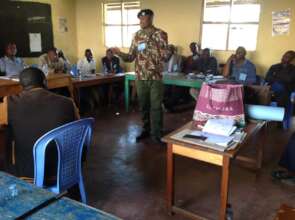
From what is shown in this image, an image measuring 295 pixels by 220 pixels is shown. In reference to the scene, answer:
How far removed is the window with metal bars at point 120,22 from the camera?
7.21 meters

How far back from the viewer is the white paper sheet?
7084mm

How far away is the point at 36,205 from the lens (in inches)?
40.8

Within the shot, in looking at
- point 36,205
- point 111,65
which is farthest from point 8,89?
point 36,205

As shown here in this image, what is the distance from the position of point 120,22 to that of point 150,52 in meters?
4.13

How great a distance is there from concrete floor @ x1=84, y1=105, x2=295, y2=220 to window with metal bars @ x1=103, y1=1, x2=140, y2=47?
4086 millimetres

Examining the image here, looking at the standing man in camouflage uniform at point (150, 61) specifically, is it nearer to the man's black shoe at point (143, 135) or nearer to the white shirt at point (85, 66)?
the man's black shoe at point (143, 135)

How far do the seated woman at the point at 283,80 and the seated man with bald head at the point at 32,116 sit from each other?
3.72m

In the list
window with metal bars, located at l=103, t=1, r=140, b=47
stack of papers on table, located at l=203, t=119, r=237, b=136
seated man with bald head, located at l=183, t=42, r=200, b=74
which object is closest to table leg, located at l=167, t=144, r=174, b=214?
stack of papers on table, located at l=203, t=119, r=237, b=136

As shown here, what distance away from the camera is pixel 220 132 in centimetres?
210

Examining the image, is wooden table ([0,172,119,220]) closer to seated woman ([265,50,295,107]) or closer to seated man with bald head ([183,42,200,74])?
Answer: seated woman ([265,50,295,107])

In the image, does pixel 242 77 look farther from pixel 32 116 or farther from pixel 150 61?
pixel 32 116

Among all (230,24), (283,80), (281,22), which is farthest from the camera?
(230,24)

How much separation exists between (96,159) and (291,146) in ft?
6.47

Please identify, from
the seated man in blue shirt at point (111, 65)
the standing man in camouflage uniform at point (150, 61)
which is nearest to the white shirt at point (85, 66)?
the seated man in blue shirt at point (111, 65)
